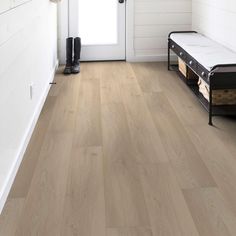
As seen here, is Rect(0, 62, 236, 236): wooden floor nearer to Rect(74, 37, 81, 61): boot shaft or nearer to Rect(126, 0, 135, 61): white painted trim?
Rect(74, 37, 81, 61): boot shaft

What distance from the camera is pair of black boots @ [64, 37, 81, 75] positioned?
5.31 metres

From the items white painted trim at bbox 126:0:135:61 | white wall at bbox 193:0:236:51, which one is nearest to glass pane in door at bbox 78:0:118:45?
white painted trim at bbox 126:0:135:61

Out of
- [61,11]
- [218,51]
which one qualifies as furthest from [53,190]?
[61,11]

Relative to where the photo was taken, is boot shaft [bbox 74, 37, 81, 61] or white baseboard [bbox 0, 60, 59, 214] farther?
boot shaft [bbox 74, 37, 81, 61]

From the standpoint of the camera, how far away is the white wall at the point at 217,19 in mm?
4270

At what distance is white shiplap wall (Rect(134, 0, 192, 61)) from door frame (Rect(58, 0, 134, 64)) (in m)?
0.06

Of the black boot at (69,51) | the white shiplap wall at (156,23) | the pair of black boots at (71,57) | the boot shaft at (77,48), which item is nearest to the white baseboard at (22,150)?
the pair of black boots at (71,57)

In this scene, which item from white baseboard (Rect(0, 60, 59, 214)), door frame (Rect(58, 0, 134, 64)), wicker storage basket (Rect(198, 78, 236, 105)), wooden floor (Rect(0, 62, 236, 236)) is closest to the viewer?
wooden floor (Rect(0, 62, 236, 236))

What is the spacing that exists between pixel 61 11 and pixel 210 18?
208cm

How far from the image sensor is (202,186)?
2432 mm

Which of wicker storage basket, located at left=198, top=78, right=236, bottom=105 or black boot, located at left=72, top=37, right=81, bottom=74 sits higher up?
black boot, located at left=72, top=37, right=81, bottom=74

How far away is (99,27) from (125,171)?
3587 mm

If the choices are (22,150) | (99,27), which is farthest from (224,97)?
(99,27)

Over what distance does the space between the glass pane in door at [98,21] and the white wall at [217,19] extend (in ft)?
3.87
